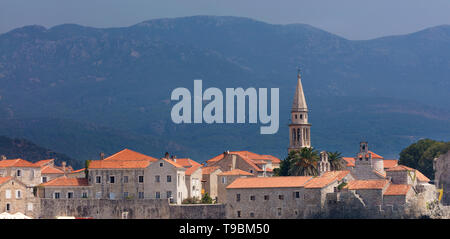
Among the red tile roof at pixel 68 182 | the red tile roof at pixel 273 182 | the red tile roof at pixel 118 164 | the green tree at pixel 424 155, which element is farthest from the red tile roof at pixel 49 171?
the green tree at pixel 424 155

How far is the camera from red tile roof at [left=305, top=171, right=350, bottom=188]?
102438mm

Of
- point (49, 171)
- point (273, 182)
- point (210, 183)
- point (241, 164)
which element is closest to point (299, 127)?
point (241, 164)

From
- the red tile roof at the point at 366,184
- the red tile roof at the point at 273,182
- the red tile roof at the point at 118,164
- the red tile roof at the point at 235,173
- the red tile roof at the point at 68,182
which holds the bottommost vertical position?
the red tile roof at the point at 366,184

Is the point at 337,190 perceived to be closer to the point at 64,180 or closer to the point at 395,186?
the point at 395,186

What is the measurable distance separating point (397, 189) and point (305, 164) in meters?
14.8

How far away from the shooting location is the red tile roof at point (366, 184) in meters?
101

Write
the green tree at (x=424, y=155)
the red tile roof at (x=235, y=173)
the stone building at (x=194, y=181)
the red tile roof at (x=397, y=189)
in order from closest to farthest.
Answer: the red tile roof at (x=397, y=189) → the stone building at (x=194, y=181) → the red tile roof at (x=235, y=173) → the green tree at (x=424, y=155)

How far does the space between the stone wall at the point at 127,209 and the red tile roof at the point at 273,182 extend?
134 inches

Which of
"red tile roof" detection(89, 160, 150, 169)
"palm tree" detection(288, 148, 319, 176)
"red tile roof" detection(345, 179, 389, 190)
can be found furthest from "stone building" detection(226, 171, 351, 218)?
"red tile roof" detection(89, 160, 150, 169)

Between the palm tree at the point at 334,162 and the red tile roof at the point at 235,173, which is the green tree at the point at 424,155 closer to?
the palm tree at the point at 334,162

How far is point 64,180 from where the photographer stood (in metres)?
113
